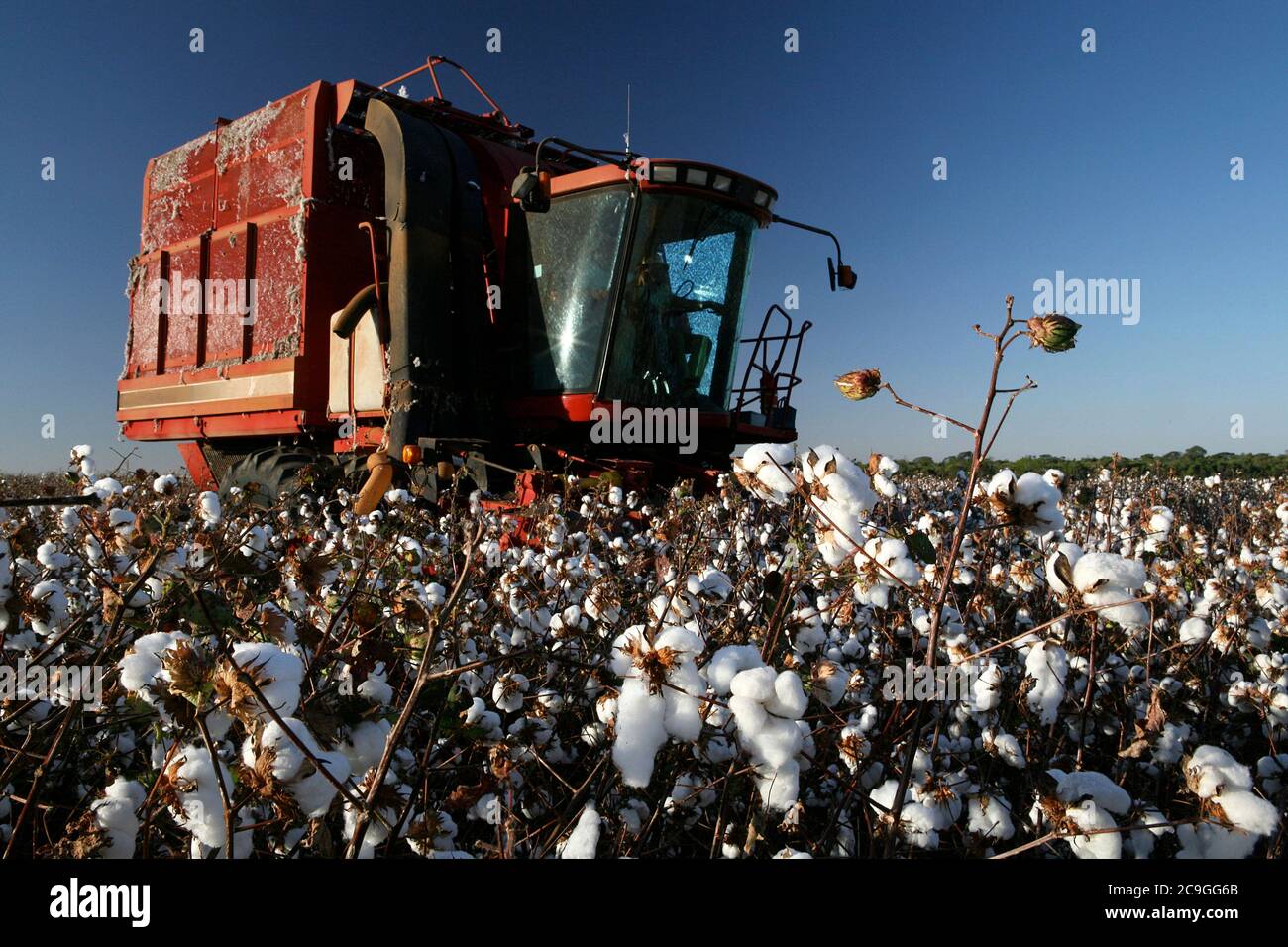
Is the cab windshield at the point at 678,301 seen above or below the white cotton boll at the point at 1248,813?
above

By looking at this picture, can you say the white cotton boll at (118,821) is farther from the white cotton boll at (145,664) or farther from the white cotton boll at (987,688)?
the white cotton boll at (987,688)

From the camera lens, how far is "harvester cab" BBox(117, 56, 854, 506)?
6.71 metres

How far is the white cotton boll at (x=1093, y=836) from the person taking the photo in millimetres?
1281

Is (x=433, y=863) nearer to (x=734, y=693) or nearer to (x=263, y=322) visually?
(x=734, y=693)

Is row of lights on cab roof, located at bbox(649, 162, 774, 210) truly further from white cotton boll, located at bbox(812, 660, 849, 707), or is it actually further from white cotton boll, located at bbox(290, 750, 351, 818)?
white cotton boll, located at bbox(290, 750, 351, 818)

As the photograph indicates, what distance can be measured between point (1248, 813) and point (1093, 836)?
24cm

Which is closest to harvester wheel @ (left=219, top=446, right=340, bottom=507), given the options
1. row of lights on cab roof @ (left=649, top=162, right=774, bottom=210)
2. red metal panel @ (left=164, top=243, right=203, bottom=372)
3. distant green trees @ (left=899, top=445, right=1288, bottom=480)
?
red metal panel @ (left=164, top=243, right=203, bottom=372)

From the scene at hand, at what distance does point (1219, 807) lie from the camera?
1300 mm

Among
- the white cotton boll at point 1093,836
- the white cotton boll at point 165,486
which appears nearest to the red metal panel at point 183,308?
the white cotton boll at point 165,486

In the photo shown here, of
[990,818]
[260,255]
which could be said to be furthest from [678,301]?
[990,818]

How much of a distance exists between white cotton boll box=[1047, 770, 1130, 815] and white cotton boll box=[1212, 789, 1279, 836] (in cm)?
14

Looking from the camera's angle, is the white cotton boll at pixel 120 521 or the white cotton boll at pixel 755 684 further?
the white cotton boll at pixel 120 521

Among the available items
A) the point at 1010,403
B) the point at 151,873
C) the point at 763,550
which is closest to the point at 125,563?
the point at 151,873

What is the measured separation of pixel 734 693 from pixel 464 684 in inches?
47.9
